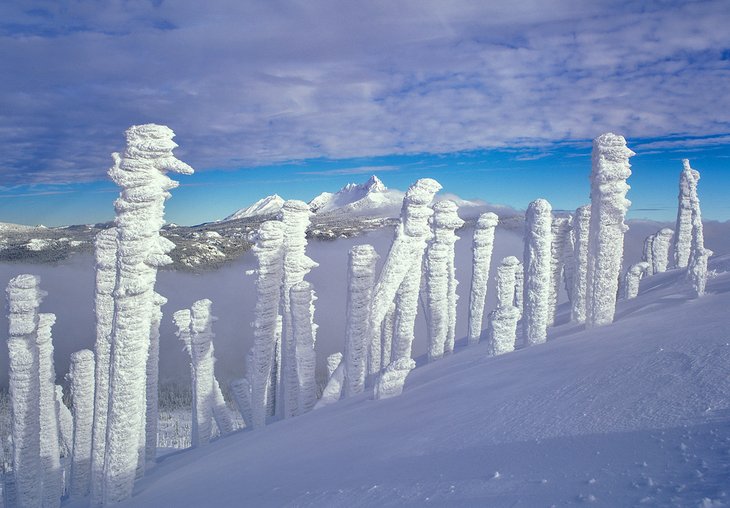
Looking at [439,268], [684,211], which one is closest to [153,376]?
[439,268]

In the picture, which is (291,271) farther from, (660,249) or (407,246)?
(660,249)

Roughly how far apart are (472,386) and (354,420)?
7.55 ft

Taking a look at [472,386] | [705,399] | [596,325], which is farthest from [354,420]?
[596,325]

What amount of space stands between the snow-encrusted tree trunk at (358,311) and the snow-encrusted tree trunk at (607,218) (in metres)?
6.39

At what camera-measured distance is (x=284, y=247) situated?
57.9 feet

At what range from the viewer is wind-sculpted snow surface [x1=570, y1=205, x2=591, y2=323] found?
16156 millimetres

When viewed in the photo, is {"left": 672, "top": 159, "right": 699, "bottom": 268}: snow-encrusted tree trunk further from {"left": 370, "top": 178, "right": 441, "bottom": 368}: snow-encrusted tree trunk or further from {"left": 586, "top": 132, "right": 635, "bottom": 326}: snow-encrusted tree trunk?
{"left": 370, "top": 178, "right": 441, "bottom": 368}: snow-encrusted tree trunk

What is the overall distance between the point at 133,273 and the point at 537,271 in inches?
428

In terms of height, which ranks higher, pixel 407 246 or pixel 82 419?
pixel 407 246

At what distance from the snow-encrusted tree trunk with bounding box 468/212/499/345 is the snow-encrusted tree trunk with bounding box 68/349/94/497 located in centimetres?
1422

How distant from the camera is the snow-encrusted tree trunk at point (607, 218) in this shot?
40.3ft

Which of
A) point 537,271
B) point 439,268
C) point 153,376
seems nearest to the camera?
point 537,271

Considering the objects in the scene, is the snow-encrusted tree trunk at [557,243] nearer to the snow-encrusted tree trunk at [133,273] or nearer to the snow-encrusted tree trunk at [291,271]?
the snow-encrusted tree trunk at [291,271]

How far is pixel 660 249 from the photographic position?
33375mm
